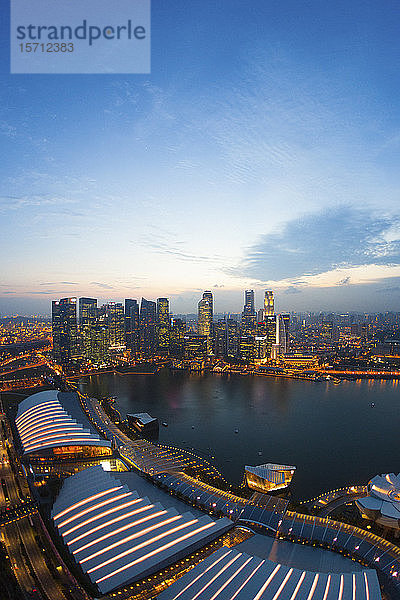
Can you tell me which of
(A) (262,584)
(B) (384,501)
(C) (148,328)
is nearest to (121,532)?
(A) (262,584)

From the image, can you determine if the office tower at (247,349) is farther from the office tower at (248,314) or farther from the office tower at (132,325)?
the office tower at (132,325)

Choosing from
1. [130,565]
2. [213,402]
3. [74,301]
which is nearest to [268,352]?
[213,402]

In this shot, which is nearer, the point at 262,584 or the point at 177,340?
the point at 262,584

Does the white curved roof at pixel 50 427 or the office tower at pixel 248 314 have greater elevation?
the office tower at pixel 248 314

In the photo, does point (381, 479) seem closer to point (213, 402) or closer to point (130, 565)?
point (130, 565)

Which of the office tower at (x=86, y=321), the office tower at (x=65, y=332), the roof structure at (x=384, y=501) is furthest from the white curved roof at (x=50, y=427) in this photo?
the office tower at (x=86, y=321)

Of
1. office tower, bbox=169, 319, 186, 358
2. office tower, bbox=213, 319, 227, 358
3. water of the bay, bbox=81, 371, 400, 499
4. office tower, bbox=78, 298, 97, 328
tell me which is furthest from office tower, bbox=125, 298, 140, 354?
water of the bay, bbox=81, 371, 400, 499

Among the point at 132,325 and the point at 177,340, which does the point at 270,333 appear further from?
the point at 132,325
